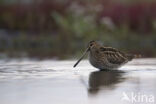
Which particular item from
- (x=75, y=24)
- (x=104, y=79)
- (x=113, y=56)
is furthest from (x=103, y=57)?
(x=75, y=24)

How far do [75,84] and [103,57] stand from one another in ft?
8.65

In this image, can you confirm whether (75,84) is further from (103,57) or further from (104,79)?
(103,57)

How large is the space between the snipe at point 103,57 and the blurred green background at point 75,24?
869cm

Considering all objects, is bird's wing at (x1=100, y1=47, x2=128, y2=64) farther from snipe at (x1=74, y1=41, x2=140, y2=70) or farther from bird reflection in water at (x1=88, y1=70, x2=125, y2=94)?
bird reflection in water at (x1=88, y1=70, x2=125, y2=94)

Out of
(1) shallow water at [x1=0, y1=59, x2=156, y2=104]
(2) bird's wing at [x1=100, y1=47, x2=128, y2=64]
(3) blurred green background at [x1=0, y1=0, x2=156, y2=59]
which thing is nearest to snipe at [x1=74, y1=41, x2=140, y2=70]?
(2) bird's wing at [x1=100, y1=47, x2=128, y2=64]

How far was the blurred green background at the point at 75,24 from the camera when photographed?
2306 cm

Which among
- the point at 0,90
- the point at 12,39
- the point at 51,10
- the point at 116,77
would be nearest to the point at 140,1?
the point at 51,10

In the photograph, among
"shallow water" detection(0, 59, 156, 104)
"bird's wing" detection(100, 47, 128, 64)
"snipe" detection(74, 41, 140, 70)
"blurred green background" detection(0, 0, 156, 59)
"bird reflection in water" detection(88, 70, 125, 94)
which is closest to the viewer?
"shallow water" detection(0, 59, 156, 104)

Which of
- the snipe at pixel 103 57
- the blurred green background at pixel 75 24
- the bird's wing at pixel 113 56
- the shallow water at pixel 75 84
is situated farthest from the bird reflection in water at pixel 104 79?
the blurred green background at pixel 75 24

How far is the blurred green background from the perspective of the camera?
75.7 ft

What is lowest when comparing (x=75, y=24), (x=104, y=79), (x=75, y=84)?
(x=75, y=24)

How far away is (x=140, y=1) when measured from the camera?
26094 millimetres

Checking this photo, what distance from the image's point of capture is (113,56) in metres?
12.8

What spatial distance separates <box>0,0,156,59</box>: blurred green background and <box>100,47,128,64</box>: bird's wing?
8.59 m
